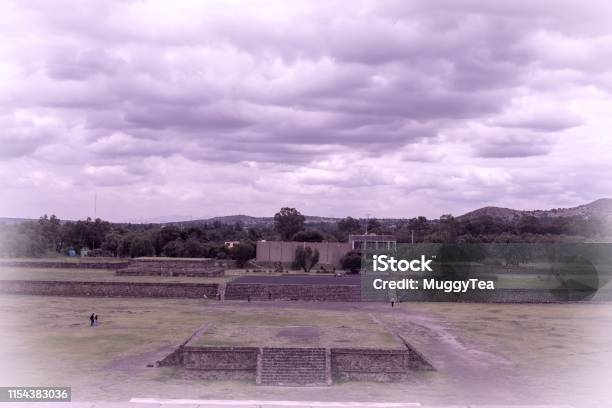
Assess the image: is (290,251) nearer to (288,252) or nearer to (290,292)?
(288,252)

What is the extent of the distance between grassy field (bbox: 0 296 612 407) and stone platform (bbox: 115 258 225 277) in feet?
28.2

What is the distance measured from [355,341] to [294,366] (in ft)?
8.48

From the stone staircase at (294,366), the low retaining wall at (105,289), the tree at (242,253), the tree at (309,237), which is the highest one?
the tree at (309,237)

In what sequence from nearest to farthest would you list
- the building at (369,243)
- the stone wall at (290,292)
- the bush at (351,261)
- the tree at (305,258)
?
1. the stone wall at (290,292)
2. the bush at (351,261)
3. the tree at (305,258)
4. the building at (369,243)

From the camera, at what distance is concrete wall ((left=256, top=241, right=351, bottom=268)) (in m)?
51.1

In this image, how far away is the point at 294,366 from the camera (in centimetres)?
1719

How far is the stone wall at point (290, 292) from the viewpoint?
3381 cm

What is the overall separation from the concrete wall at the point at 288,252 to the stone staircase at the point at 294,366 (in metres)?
33.3

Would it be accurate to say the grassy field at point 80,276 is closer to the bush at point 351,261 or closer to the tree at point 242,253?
the tree at point 242,253

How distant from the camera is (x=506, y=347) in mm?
21688

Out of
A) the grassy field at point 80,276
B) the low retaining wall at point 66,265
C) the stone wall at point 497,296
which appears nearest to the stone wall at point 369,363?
the stone wall at point 497,296

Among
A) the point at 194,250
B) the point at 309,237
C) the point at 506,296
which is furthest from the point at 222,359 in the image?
the point at 309,237

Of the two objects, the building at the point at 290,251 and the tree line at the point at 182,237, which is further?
the tree line at the point at 182,237

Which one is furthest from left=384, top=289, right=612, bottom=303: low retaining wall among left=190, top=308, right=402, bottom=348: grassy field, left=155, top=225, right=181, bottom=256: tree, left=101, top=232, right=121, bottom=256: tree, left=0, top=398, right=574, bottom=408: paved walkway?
left=101, top=232, right=121, bottom=256: tree
